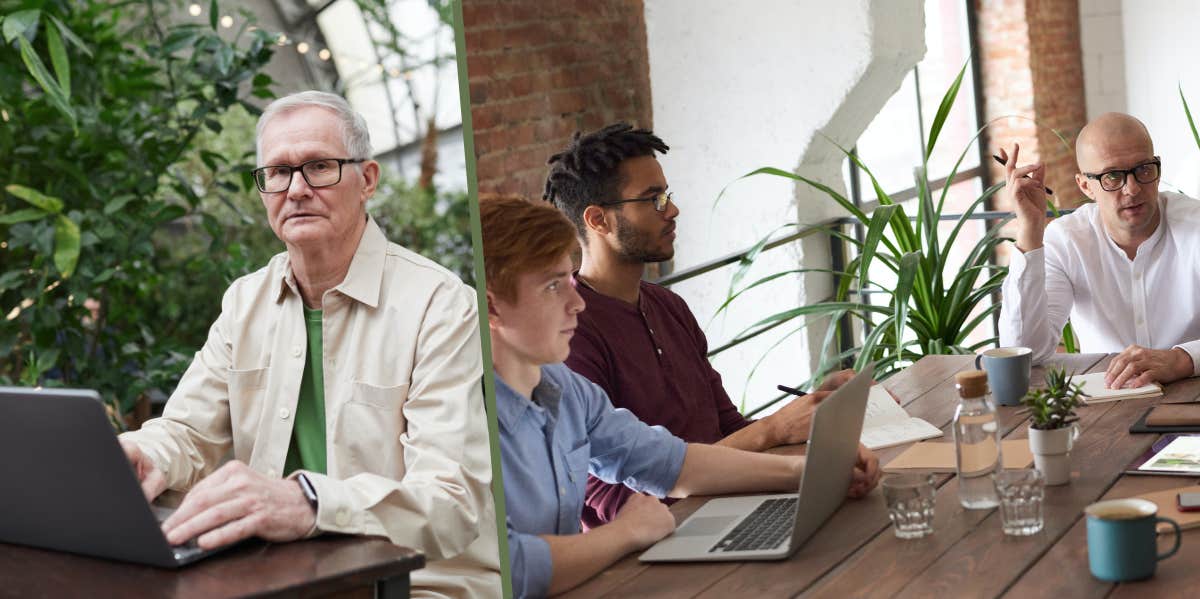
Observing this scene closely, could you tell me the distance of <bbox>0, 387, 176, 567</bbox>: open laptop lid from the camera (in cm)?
114

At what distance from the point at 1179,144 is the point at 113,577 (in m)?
5.75

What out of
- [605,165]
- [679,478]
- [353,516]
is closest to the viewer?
[353,516]

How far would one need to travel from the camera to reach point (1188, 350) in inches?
86.4

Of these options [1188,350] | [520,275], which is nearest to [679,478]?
[520,275]

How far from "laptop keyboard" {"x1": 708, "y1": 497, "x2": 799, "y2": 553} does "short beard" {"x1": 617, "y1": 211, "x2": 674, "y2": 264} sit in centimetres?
50

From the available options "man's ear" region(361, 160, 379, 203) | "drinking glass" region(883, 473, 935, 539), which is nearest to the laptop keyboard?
"drinking glass" region(883, 473, 935, 539)

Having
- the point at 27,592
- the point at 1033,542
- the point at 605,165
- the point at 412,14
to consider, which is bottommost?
the point at 1033,542

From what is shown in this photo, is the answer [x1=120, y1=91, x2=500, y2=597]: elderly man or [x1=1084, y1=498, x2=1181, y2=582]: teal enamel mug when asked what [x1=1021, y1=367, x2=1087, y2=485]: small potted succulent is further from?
[x1=120, y1=91, x2=500, y2=597]: elderly man

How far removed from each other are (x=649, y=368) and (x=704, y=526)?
482mm

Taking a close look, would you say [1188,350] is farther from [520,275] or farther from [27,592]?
[27,592]

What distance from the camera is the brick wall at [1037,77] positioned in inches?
248

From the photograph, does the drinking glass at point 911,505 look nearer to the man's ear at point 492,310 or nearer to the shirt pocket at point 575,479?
the shirt pocket at point 575,479

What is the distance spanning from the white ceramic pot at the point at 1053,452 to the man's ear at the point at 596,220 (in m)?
0.76

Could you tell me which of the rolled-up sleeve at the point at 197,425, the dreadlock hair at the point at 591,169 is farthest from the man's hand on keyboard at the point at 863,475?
the rolled-up sleeve at the point at 197,425
